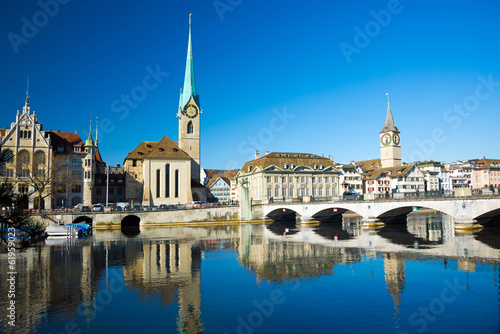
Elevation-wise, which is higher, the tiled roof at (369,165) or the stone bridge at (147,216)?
the tiled roof at (369,165)

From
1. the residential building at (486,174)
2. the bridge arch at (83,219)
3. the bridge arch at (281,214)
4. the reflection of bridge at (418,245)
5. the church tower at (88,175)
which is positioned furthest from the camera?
the residential building at (486,174)

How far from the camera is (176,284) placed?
22859 mm

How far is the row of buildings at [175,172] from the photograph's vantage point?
224 ft

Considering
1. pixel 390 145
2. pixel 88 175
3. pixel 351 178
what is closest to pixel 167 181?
pixel 88 175

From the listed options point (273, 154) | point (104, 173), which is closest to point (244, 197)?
point (273, 154)

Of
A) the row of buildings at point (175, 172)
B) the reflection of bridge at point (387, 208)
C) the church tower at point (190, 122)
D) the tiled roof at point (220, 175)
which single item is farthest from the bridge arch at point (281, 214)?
the tiled roof at point (220, 175)

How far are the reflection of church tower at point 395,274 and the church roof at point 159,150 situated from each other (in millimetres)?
55258

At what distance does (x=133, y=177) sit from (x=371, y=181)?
64920 mm

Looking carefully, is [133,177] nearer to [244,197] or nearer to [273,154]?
[244,197]

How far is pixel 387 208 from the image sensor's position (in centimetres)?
5197

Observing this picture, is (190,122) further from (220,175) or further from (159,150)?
(220,175)

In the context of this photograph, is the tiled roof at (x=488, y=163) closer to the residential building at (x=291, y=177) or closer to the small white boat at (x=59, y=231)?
the residential building at (x=291, y=177)

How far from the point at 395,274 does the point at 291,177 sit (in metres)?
66.2

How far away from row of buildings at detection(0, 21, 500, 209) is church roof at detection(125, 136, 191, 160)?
21cm
